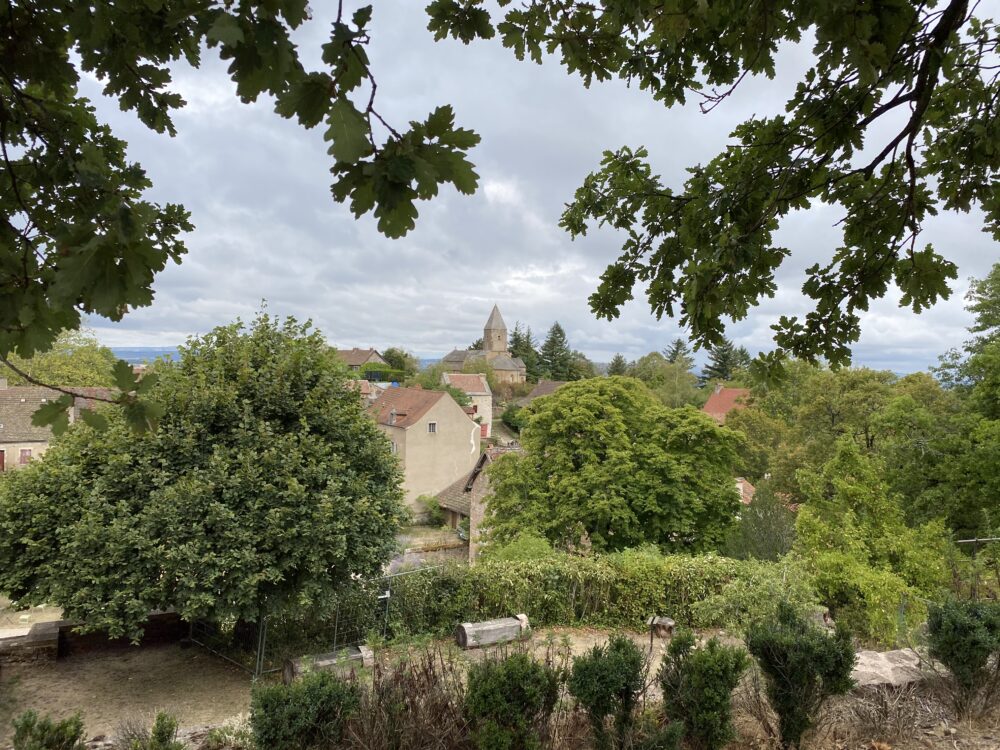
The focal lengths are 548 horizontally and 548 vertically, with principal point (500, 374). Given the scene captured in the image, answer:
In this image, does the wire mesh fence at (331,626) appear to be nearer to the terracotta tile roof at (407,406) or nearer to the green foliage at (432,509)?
the green foliage at (432,509)

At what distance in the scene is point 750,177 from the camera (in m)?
3.24

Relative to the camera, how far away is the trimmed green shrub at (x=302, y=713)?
344 cm

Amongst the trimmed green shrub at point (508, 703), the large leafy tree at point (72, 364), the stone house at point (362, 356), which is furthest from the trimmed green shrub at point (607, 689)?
the stone house at point (362, 356)

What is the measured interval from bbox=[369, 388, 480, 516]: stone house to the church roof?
178 ft

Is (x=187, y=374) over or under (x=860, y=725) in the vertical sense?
over

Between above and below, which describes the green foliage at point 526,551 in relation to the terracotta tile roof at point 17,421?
below

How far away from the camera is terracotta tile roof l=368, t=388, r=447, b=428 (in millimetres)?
30734

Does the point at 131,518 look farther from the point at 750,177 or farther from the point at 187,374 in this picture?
the point at 750,177

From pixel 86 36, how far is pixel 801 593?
8.83 meters

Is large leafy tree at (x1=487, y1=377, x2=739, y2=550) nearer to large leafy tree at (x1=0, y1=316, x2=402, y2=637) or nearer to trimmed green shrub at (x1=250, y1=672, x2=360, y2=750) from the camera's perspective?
large leafy tree at (x1=0, y1=316, x2=402, y2=637)

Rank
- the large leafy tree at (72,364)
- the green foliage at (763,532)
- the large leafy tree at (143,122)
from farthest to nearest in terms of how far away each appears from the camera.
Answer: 1. the large leafy tree at (72,364)
2. the green foliage at (763,532)
3. the large leafy tree at (143,122)

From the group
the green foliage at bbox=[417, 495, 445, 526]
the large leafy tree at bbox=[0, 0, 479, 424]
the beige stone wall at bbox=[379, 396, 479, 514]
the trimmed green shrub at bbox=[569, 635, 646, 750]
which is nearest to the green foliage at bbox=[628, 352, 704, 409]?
the beige stone wall at bbox=[379, 396, 479, 514]

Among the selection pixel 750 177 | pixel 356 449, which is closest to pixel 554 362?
pixel 356 449

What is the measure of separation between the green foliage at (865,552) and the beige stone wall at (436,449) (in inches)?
914
